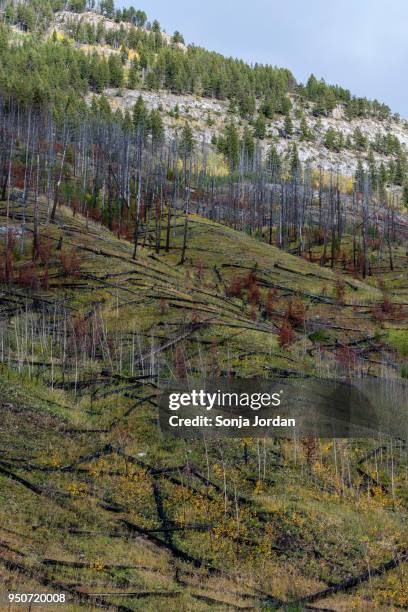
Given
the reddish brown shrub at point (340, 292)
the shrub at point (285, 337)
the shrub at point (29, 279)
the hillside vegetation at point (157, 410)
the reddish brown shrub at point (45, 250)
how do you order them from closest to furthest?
1. the hillside vegetation at point (157, 410)
2. the shrub at point (285, 337)
3. the shrub at point (29, 279)
4. the reddish brown shrub at point (45, 250)
5. the reddish brown shrub at point (340, 292)

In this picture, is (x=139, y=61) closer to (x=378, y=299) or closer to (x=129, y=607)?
(x=378, y=299)

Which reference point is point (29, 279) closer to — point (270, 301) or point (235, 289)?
point (235, 289)

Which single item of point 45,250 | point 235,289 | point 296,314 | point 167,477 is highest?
point 45,250

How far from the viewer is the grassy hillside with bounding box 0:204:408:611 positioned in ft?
36.5

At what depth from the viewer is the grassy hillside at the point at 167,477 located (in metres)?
11.1

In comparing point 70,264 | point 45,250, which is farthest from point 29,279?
point 45,250

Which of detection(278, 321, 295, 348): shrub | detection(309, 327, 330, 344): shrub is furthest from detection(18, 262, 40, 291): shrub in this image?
→ detection(309, 327, 330, 344): shrub

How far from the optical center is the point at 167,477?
48.5 ft

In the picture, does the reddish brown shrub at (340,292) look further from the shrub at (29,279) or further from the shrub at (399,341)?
the shrub at (29,279)

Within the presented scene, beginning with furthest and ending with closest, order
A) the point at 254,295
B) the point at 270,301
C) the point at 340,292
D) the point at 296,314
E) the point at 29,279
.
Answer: the point at 340,292 < the point at 254,295 < the point at 270,301 < the point at 296,314 < the point at 29,279

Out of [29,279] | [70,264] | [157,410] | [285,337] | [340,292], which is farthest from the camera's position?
[340,292]

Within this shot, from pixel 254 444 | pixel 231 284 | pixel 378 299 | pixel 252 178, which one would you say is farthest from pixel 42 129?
pixel 254 444

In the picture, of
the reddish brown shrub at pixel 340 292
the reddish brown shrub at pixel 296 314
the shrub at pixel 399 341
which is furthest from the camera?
the reddish brown shrub at pixel 340 292

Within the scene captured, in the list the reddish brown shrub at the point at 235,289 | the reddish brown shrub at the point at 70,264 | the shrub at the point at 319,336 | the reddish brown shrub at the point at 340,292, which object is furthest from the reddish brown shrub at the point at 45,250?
the reddish brown shrub at the point at 340,292
